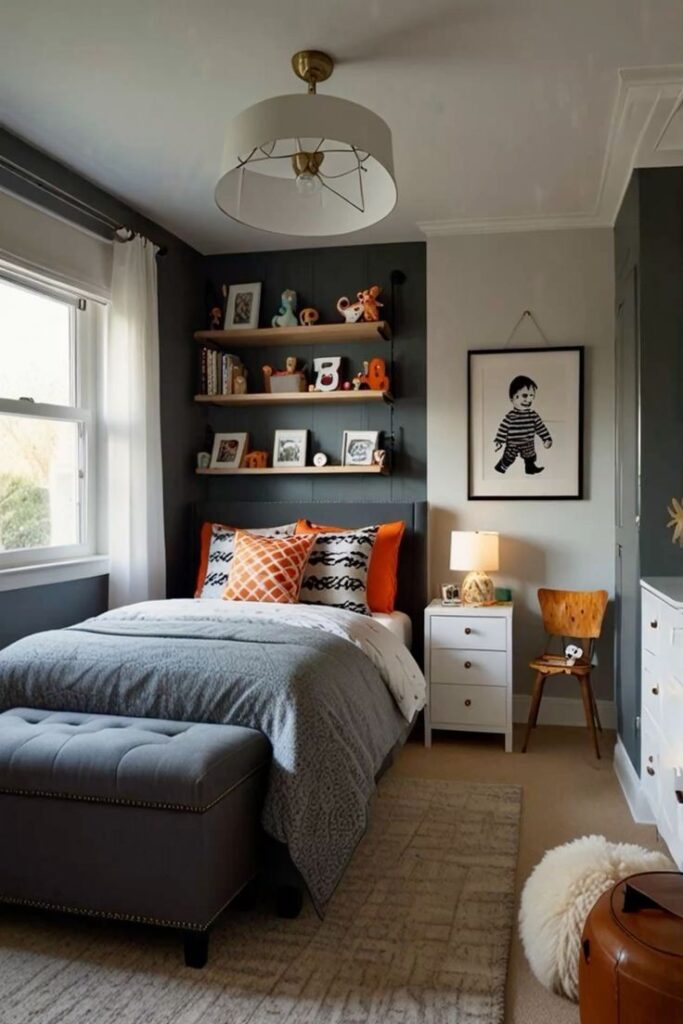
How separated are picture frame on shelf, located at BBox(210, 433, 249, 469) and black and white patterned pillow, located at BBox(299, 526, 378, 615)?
85cm

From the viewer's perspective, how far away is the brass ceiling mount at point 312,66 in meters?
2.60

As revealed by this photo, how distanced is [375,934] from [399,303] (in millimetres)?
3199

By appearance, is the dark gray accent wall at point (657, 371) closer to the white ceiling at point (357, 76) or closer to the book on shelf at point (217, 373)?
the white ceiling at point (357, 76)

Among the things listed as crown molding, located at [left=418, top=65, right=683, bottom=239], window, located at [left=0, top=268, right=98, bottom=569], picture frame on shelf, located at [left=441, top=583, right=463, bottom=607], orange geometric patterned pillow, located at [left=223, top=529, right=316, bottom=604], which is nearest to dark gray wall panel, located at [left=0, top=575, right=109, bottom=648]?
window, located at [left=0, top=268, right=98, bottom=569]

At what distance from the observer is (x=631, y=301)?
3516 mm

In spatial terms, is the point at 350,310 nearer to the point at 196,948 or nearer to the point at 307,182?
the point at 307,182

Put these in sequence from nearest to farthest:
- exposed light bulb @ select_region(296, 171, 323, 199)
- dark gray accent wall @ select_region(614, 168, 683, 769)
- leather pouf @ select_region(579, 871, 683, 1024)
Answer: leather pouf @ select_region(579, 871, 683, 1024) < exposed light bulb @ select_region(296, 171, 323, 199) < dark gray accent wall @ select_region(614, 168, 683, 769)

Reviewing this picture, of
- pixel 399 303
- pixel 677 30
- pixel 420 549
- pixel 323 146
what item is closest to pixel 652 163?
pixel 677 30

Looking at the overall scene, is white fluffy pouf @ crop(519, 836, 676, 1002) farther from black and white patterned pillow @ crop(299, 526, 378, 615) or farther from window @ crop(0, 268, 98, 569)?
window @ crop(0, 268, 98, 569)

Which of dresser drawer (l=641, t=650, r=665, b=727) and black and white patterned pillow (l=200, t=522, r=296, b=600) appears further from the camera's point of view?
black and white patterned pillow (l=200, t=522, r=296, b=600)

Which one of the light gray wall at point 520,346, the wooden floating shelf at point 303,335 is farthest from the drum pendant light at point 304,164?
the light gray wall at point 520,346

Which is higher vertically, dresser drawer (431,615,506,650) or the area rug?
dresser drawer (431,615,506,650)

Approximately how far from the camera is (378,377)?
4.41 m

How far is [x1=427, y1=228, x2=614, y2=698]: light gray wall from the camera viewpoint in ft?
13.9
